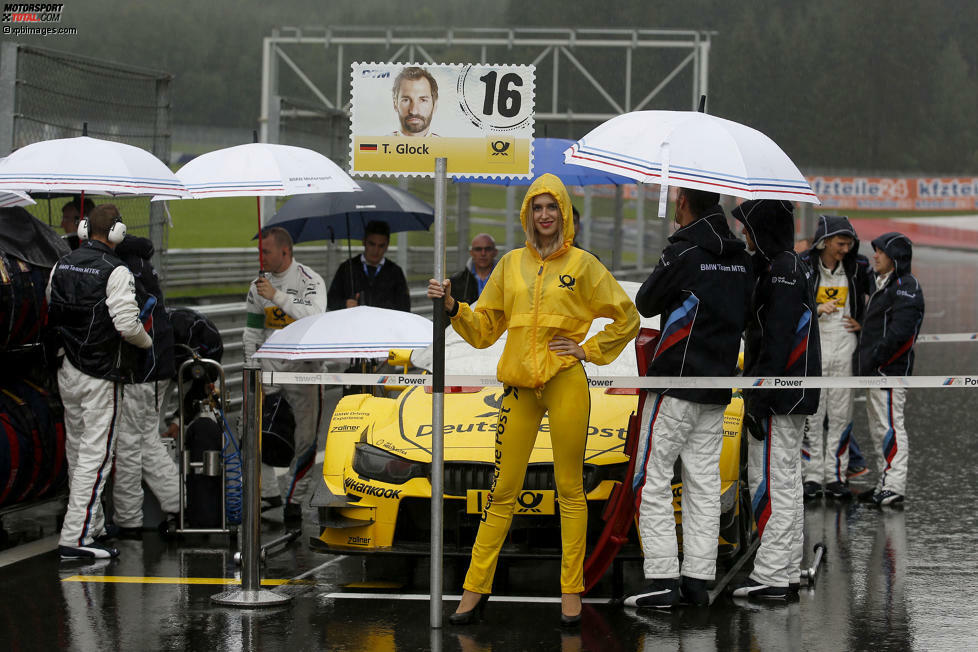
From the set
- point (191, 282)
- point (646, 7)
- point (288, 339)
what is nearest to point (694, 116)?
point (288, 339)

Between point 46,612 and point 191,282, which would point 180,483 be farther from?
point 191,282

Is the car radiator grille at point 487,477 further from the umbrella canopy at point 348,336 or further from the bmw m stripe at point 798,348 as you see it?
the umbrella canopy at point 348,336

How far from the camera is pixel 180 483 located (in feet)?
→ 25.6

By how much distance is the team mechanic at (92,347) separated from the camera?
7.26 m

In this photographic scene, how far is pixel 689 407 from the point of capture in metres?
6.03

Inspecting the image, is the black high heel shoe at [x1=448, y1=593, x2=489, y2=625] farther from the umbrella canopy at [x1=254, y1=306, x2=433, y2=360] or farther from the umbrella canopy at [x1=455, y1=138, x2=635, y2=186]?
the umbrella canopy at [x1=455, y1=138, x2=635, y2=186]

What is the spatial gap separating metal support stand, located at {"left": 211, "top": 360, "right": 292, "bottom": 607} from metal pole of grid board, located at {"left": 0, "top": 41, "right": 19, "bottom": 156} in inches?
160

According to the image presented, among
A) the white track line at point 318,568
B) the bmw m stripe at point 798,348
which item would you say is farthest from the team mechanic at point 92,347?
the bmw m stripe at point 798,348

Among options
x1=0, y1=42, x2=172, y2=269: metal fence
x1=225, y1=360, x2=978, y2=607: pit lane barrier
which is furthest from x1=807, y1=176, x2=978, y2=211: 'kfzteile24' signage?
x1=225, y1=360, x2=978, y2=607: pit lane barrier

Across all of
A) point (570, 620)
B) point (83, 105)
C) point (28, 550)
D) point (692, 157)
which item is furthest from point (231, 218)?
point (570, 620)

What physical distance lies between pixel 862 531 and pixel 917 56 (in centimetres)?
8050

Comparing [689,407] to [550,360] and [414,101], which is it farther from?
[414,101]

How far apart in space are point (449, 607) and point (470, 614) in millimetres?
346

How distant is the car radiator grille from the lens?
6.09 meters
